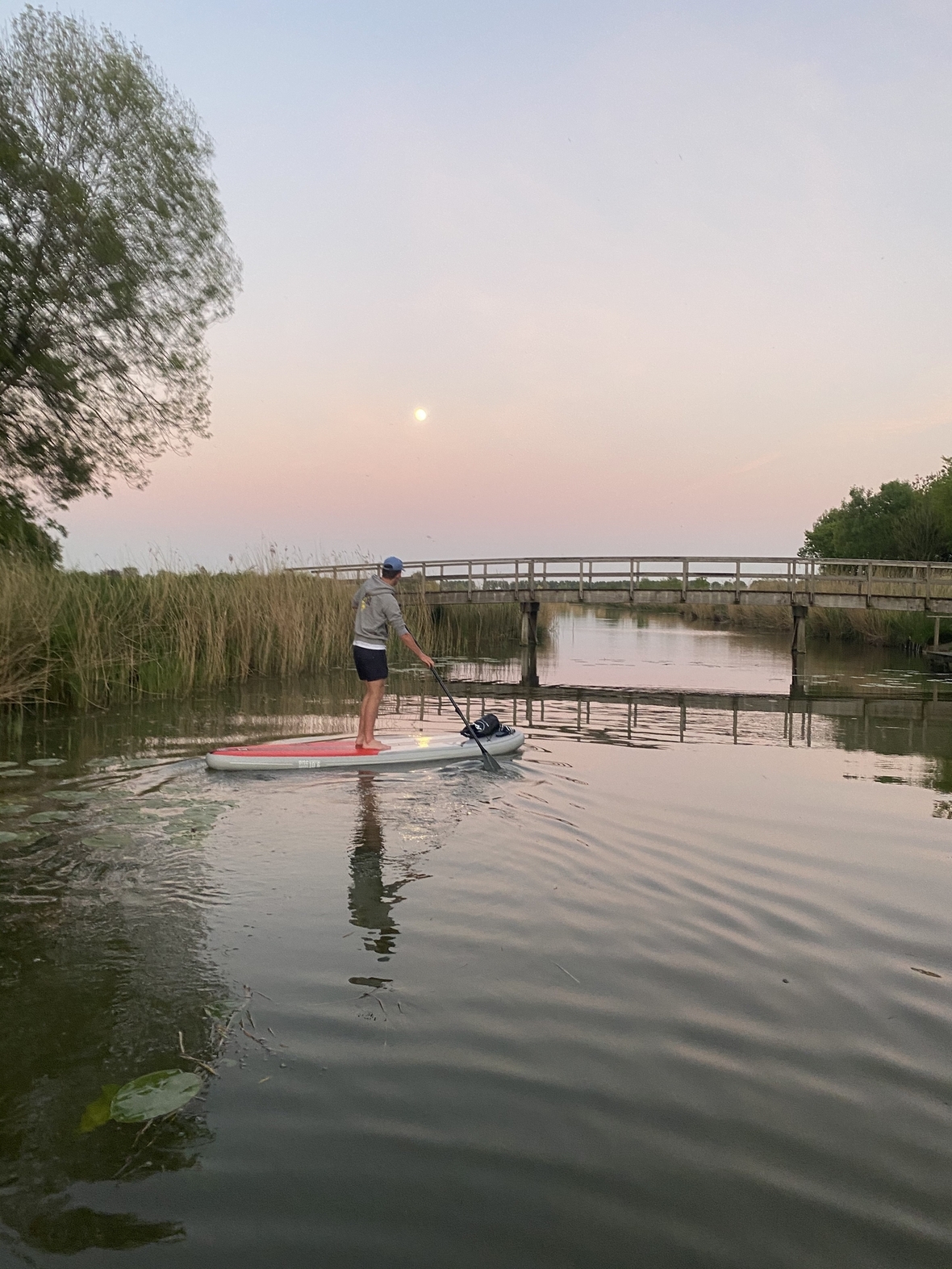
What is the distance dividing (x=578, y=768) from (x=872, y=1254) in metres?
6.25

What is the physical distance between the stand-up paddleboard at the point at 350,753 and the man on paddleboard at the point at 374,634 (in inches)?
7.7

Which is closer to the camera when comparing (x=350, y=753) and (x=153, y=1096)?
(x=153, y=1096)

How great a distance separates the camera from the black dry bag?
874 cm

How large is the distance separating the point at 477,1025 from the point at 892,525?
5085cm

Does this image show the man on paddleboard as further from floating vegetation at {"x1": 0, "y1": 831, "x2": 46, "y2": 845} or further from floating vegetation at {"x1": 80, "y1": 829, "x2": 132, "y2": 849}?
floating vegetation at {"x1": 0, "y1": 831, "x2": 46, "y2": 845}

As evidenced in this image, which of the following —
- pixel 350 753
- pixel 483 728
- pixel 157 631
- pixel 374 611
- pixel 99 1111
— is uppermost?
pixel 374 611

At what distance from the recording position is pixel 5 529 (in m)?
18.0

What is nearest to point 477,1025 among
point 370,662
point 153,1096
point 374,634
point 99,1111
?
point 153,1096

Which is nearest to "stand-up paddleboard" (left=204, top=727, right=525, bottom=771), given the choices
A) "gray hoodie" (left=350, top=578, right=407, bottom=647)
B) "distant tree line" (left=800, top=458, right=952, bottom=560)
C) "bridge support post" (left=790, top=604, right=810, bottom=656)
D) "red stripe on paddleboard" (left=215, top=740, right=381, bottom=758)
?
"red stripe on paddleboard" (left=215, top=740, right=381, bottom=758)

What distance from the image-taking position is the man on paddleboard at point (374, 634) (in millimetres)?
8344

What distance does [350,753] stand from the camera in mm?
8164

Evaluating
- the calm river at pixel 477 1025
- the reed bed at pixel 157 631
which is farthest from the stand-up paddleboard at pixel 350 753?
the reed bed at pixel 157 631

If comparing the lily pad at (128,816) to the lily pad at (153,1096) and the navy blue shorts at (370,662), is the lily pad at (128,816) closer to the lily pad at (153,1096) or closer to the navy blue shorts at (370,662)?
the navy blue shorts at (370,662)

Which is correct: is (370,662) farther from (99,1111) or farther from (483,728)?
(99,1111)
